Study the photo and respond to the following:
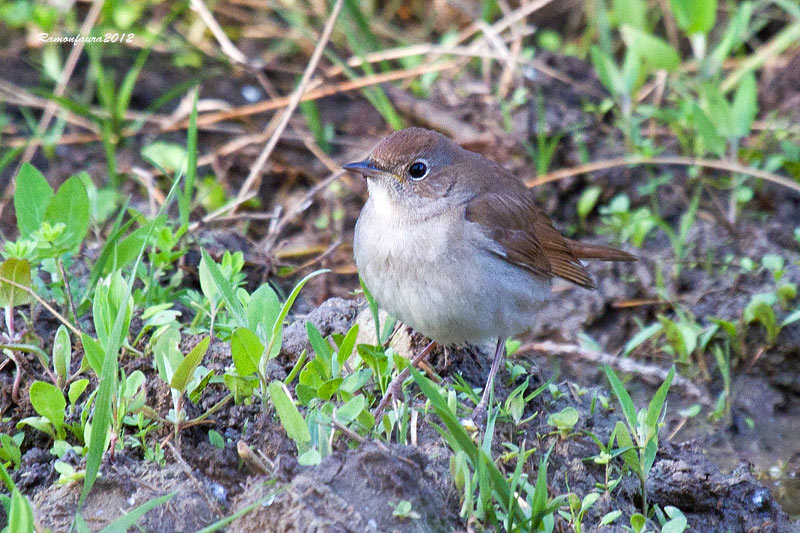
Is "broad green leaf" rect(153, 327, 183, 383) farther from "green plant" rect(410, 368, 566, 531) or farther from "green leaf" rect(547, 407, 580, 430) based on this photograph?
"green leaf" rect(547, 407, 580, 430)

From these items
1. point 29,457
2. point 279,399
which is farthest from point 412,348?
point 29,457

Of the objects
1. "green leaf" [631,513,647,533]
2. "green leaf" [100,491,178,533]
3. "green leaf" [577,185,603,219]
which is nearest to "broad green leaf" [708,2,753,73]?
"green leaf" [577,185,603,219]

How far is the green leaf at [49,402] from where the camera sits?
3.19m

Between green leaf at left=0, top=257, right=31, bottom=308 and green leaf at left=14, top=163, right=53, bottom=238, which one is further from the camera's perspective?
green leaf at left=14, top=163, right=53, bottom=238

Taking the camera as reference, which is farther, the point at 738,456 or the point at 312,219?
the point at 312,219

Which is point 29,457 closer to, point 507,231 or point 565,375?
point 507,231

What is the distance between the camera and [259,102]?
24.5ft

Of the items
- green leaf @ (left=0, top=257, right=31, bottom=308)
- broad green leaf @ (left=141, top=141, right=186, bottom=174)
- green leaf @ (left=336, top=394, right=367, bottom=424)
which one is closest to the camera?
green leaf @ (left=336, top=394, right=367, bottom=424)

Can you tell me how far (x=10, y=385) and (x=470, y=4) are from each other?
5.80 m

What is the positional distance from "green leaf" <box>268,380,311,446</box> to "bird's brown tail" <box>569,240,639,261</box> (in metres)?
2.24

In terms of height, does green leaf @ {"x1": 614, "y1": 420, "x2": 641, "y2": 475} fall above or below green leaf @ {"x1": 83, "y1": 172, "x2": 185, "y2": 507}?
below

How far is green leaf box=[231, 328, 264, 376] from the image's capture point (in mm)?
3264

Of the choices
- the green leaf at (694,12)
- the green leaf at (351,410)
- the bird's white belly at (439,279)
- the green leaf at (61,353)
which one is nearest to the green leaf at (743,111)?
the green leaf at (694,12)

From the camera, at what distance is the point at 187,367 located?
3.21m
